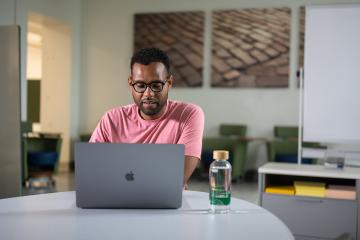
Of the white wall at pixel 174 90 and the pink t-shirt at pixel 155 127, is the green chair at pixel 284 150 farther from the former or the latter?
the pink t-shirt at pixel 155 127

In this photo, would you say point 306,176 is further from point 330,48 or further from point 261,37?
point 261,37

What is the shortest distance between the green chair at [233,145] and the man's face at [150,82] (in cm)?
476

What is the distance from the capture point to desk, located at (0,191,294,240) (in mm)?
A: 1300

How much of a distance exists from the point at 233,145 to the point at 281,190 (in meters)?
3.93

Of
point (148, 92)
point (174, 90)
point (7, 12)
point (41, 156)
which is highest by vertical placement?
point (7, 12)

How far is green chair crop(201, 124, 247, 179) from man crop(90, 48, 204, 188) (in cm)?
466

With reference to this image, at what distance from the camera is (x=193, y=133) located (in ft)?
7.14

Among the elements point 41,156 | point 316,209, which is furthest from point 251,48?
point 316,209

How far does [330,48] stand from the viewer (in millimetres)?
3611

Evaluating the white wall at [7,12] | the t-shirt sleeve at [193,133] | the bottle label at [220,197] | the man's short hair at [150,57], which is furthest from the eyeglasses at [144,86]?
the white wall at [7,12]

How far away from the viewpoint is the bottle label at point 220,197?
166 cm

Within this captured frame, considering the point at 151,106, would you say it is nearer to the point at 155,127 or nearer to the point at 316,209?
the point at 155,127

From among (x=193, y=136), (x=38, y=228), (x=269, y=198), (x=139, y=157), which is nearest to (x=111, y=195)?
(x=139, y=157)

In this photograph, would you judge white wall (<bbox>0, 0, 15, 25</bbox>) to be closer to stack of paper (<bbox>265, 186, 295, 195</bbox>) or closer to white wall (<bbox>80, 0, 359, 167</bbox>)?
white wall (<bbox>80, 0, 359, 167</bbox>)
